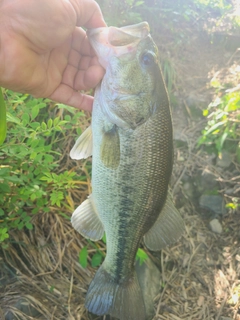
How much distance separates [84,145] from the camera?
6.60ft

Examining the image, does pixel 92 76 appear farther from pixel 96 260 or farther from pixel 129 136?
pixel 96 260

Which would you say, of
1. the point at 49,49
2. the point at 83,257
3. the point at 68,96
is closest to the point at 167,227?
the point at 83,257

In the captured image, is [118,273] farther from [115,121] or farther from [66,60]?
[66,60]

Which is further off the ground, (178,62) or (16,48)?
(16,48)

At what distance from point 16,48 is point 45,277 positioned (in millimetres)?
1773

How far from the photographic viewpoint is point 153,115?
186 cm

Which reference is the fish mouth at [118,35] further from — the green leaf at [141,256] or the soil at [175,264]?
the green leaf at [141,256]

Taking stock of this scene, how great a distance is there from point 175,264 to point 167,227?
1.21 meters

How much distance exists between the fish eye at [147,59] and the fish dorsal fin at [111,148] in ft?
1.26

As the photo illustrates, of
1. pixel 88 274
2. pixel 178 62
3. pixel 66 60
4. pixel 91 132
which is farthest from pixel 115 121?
pixel 178 62

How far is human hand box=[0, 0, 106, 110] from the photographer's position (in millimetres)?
1728

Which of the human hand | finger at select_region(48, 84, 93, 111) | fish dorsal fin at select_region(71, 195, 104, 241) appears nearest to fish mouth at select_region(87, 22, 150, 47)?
the human hand

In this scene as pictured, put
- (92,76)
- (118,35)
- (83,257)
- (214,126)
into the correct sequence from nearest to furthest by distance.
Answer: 1. (118,35)
2. (92,76)
3. (83,257)
4. (214,126)

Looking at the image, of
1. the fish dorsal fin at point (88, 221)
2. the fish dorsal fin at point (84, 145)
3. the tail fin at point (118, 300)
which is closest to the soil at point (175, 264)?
the tail fin at point (118, 300)
